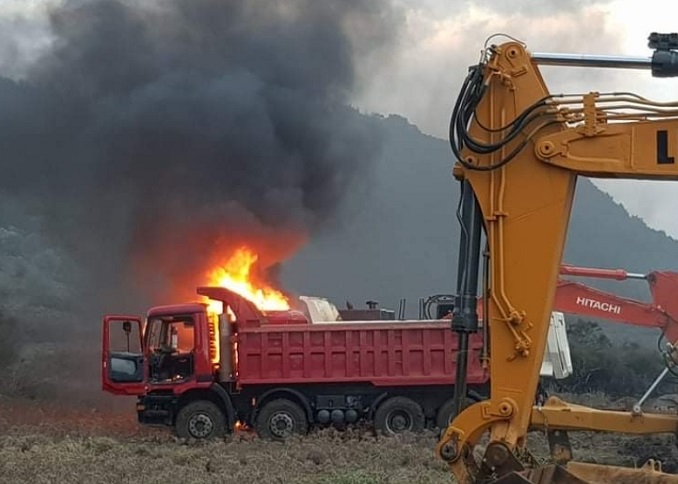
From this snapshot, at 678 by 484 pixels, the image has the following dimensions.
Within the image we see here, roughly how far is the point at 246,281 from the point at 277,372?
6.34 m

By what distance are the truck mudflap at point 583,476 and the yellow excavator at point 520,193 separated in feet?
0.04

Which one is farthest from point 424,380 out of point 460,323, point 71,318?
point 71,318

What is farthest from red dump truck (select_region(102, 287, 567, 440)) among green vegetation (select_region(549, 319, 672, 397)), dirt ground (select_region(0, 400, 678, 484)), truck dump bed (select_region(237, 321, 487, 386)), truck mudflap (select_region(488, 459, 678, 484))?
truck mudflap (select_region(488, 459, 678, 484))

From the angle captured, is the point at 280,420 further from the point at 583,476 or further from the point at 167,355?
the point at 583,476

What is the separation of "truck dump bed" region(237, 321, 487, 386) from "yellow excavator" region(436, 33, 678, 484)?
396 inches

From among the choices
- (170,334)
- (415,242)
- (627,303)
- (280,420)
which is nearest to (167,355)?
(170,334)

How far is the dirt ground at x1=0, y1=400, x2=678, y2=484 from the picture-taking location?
39.6 ft

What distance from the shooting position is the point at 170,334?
1897 centimetres

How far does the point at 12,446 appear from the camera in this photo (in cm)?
1552

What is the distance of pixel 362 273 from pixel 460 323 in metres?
65.2

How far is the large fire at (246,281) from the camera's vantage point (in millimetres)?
21547

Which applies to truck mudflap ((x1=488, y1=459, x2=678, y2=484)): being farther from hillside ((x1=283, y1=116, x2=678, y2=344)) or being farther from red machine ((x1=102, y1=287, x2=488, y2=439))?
hillside ((x1=283, y1=116, x2=678, y2=344))

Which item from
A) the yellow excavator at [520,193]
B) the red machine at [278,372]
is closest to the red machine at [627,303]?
the red machine at [278,372]

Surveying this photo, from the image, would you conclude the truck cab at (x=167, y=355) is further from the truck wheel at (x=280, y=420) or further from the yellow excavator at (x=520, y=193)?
the yellow excavator at (x=520, y=193)
